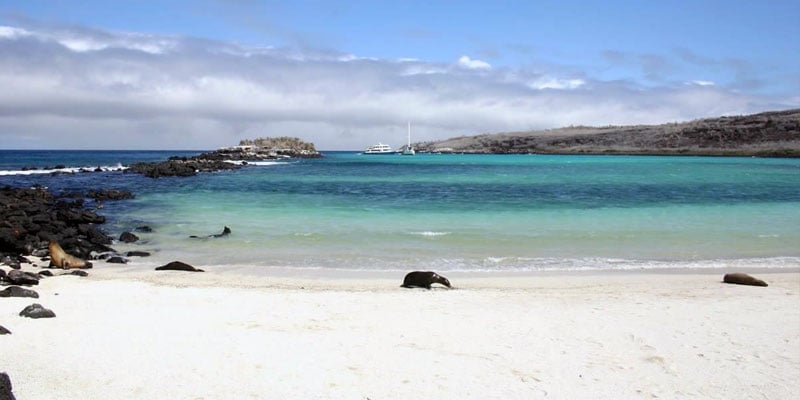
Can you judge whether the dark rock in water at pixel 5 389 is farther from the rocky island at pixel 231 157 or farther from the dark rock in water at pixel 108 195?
the rocky island at pixel 231 157

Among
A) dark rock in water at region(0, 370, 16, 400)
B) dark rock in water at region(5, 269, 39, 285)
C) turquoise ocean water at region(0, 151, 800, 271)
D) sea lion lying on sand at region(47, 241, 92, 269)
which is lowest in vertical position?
turquoise ocean water at region(0, 151, 800, 271)

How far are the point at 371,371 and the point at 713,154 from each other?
103 metres

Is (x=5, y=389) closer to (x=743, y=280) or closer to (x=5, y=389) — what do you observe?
(x=5, y=389)

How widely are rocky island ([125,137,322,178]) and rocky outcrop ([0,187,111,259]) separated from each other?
2205 centimetres

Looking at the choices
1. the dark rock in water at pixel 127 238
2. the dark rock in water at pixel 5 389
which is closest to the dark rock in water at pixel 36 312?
the dark rock in water at pixel 5 389

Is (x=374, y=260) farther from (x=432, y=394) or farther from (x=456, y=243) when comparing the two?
(x=432, y=394)

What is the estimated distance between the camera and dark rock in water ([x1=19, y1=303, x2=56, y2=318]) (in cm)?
653

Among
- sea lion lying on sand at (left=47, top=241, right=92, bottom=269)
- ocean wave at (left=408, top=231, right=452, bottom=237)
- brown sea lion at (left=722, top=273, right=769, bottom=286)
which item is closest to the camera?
brown sea lion at (left=722, top=273, right=769, bottom=286)

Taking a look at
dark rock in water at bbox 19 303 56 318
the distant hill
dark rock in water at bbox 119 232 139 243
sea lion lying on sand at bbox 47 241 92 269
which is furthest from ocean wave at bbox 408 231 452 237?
the distant hill

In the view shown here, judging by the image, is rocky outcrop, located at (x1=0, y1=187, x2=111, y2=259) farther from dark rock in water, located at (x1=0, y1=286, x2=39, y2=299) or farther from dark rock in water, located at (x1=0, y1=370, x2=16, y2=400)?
dark rock in water, located at (x1=0, y1=370, x2=16, y2=400)

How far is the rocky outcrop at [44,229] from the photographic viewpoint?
11853 mm

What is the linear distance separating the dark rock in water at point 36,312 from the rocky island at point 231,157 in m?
35.9

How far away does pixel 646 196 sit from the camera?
2661 centimetres

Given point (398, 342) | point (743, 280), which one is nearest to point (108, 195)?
point (398, 342)
